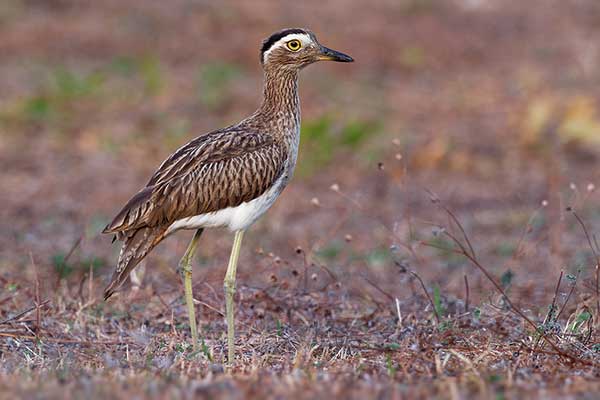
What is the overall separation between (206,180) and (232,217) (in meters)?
0.29

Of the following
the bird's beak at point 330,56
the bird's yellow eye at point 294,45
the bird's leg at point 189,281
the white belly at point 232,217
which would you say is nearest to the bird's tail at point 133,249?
the white belly at point 232,217

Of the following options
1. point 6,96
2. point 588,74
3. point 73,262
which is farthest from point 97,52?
point 73,262

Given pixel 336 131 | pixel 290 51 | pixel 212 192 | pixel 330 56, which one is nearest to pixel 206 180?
pixel 212 192

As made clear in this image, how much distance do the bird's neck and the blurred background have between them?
615mm

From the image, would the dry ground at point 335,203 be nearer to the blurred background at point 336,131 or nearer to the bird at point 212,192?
the blurred background at point 336,131

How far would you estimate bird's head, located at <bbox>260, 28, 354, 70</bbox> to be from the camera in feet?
23.2

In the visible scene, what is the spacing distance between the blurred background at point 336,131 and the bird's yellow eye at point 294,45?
1088 millimetres

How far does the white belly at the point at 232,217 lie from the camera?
20.6 feet

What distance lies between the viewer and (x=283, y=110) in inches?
269

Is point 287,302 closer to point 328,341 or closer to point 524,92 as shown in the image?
point 328,341

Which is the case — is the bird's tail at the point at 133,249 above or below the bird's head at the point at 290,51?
below

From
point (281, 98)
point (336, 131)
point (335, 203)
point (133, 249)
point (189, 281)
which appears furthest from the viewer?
point (336, 131)

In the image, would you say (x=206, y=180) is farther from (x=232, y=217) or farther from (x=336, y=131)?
(x=336, y=131)

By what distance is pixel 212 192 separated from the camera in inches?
247
